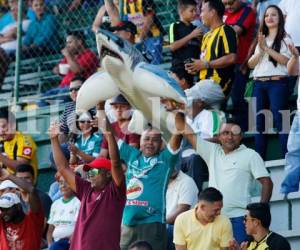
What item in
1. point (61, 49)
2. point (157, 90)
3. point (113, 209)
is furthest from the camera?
point (61, 49)

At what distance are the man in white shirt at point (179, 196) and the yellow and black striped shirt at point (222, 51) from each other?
52.5 inches

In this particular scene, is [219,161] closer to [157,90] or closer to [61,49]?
[157,90]

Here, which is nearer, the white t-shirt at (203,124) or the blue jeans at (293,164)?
the blue jeans at (293,164)

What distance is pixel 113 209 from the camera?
38.2 feet

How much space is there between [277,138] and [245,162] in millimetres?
1603

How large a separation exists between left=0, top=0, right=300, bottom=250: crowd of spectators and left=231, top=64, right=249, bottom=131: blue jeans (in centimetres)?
1

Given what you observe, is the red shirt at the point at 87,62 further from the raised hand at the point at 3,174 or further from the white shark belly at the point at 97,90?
the white shark belly at the point at 97,90

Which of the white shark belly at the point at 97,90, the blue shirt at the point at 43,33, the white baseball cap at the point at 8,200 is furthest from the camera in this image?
the blue shirt at the point at 43,33

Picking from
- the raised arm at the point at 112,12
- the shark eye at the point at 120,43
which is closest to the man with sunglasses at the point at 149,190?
the shark eye at the point at 120,43

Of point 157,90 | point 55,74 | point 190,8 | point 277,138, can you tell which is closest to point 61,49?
point 55,74

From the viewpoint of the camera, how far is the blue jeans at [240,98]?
13.9 m

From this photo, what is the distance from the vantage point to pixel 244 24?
1430 centimetres

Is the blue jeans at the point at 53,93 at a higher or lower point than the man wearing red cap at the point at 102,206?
higher

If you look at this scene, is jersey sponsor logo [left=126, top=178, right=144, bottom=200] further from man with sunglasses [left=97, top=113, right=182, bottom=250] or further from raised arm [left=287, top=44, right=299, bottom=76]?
raised arm [left=287, top=44, right=299, bottom=76]
